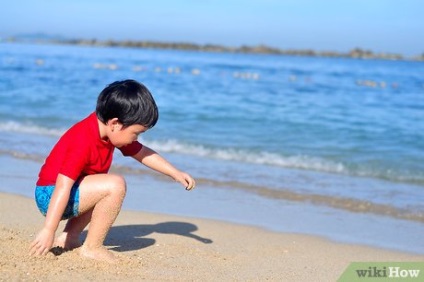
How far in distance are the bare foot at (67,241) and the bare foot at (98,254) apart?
9.8 inches

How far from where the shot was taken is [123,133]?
345 cm

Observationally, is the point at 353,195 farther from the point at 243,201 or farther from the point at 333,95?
the point at 333,95

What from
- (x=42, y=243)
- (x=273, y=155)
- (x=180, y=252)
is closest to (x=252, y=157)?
(x=273, y=155)

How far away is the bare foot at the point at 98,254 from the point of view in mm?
3523

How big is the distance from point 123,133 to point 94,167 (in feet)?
0.86

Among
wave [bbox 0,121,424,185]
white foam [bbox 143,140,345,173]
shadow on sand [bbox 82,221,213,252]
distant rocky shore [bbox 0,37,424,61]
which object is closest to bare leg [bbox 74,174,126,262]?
shadow on sand [bbox 82,221,213,252]

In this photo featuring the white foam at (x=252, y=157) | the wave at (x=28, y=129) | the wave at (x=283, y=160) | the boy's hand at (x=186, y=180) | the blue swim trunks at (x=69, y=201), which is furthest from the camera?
the wave at (x=28, y=129)

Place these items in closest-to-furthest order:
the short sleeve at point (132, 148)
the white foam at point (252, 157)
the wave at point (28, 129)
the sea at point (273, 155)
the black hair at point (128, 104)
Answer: the black hair at point (128, 104), the short sleeve at point (132, 148), the sea at point (273, 155), the white foam at point (252, 157), the wave at point (28, 129)

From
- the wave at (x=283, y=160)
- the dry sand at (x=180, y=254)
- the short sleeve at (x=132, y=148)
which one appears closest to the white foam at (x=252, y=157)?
the wave at (x=283, y=160)

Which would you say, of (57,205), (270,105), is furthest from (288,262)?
(270,105)

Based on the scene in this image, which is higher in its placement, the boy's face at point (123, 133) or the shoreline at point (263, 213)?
the boy's face at point (123, 133)

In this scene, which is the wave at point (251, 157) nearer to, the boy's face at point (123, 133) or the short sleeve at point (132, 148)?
the short sleeve at point (132, 148)

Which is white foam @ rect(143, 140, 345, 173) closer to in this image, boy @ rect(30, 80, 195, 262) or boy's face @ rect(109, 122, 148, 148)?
boy @ rect(30, 80, 195, 262)

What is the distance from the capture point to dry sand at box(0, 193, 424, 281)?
336 cm
